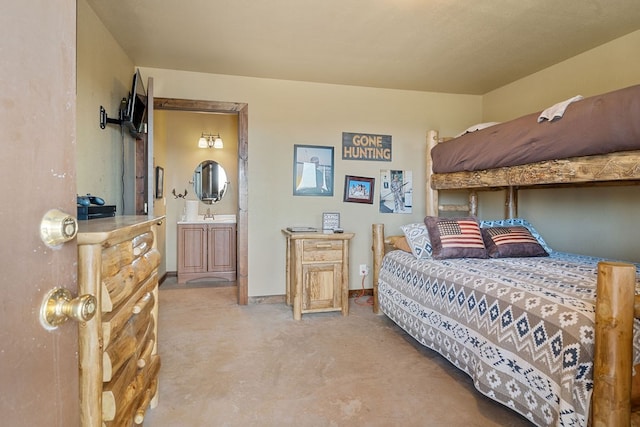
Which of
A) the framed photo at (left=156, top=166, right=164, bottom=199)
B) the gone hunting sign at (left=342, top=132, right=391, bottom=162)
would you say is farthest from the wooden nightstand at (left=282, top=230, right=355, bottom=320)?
the framed photo at (left=156, top=166, right=164, bottom=199)

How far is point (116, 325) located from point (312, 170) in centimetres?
272

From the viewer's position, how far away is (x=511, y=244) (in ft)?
8.75

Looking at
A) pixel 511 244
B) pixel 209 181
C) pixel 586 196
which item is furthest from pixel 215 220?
pixel 586 196

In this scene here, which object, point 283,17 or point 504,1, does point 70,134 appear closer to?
point 283,17

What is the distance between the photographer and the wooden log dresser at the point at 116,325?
0.95m

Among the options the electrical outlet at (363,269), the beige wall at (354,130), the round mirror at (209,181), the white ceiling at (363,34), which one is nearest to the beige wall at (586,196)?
the beige wall at (354,130)

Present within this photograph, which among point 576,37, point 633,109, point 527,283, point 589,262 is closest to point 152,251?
point 527,283

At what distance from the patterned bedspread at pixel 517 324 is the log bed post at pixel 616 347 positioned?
64mm

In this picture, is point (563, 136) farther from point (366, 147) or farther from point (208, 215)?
point (208, 215)

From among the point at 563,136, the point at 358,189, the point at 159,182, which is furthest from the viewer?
the point at 159,182

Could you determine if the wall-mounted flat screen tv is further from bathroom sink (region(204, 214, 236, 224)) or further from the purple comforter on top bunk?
the purple comforter on top bunk

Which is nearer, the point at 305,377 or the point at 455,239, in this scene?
the point at 305,377

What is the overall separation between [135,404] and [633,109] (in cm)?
250

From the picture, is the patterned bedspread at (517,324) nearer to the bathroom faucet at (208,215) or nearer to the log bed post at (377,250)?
the log bed post at (377,250)
